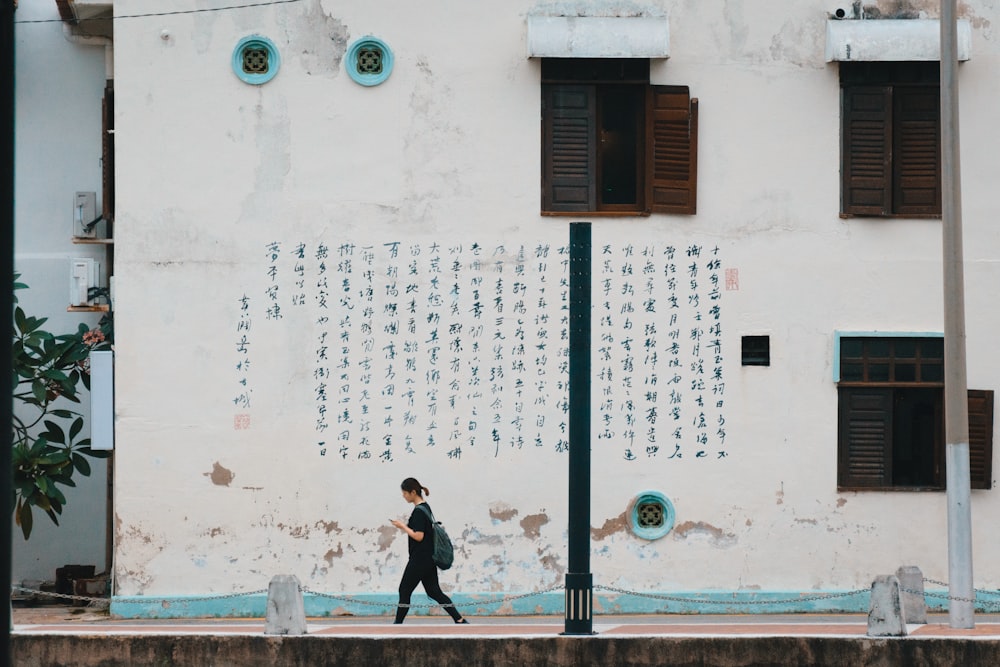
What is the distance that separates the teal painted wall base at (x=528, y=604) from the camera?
16266mm

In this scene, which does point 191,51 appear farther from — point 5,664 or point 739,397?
point 5,664

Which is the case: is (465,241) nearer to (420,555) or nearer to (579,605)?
(420,555)

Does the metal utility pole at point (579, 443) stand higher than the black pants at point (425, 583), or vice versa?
the metal utility pole at point (579, 443)

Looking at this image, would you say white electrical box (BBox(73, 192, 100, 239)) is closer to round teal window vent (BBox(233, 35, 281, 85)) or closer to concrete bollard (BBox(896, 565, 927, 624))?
round teal window vent (BBox(233, 35, 281, 85))

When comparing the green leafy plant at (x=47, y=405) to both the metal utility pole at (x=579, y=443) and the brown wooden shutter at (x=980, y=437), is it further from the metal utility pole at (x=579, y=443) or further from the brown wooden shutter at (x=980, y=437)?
the brown wooden shutter at (x=980, y=437)

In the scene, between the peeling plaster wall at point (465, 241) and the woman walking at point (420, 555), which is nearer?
the woman walking at point (420, 555)

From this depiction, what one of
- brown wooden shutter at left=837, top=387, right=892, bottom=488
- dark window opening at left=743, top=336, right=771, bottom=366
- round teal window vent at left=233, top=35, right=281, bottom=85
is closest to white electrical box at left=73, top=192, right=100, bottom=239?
round teal window vent at left=233, top=35, right=281, bottom=85

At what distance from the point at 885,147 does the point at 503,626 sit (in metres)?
5.97

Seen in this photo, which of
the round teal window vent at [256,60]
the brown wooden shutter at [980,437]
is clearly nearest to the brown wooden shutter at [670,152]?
the brown wooden shutter at [980,437]

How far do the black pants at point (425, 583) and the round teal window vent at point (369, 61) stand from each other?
4.71 meters

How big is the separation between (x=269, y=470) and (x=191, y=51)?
13.5 feet

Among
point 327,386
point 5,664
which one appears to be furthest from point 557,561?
point 5,664

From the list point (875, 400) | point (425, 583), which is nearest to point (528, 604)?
point (425, 583)

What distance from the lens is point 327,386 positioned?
1639 cm
